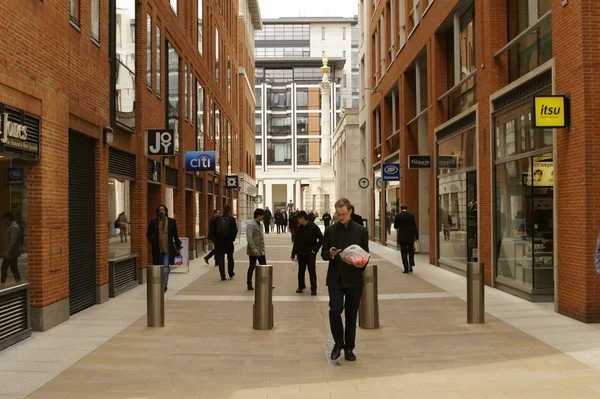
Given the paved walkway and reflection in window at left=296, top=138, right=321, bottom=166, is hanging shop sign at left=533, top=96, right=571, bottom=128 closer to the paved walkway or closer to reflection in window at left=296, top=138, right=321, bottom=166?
the paved walkway

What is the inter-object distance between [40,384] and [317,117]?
9159cm

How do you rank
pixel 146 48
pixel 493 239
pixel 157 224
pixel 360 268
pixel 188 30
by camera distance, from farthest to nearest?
pixel 188 30
pixel 146 48
pixel 493 239
pixel 157 224
pixel 360 268

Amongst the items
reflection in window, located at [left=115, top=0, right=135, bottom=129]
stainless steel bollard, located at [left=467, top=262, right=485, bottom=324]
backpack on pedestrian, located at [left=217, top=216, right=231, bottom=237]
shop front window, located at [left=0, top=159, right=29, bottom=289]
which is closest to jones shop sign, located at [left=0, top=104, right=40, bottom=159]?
shop front window, located at [left=0, top=159, right=29, bottom=289]

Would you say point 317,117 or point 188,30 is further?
point 317,117

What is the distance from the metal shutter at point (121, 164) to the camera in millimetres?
14727

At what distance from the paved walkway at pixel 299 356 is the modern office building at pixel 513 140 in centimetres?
104

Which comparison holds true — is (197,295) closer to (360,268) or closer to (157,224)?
(157,224)

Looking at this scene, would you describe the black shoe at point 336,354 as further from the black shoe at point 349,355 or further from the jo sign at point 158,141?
the jo sign at point 158,141

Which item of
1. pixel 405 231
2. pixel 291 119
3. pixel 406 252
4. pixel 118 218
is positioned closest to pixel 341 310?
pixel 118 218

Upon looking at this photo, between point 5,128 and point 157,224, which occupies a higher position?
point 5,128

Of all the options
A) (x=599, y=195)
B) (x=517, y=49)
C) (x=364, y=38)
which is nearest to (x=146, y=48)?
(x=517, y=49)

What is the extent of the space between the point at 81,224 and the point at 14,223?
3.06 metres

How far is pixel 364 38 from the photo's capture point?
4209 centimetres

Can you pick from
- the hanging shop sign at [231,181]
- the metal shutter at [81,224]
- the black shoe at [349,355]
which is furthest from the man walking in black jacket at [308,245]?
the hanging shop sign at [231,181]
